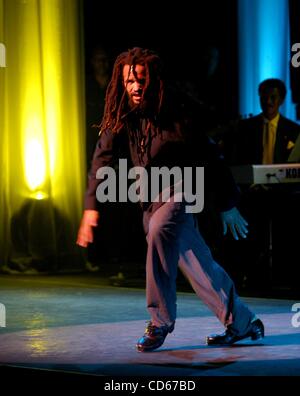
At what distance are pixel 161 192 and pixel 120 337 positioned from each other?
951 millimetres

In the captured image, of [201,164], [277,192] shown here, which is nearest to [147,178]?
[201,164]

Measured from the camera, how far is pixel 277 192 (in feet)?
24.0

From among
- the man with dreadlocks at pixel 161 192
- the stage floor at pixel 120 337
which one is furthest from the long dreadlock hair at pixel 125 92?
the stage floor at pixel 120 337

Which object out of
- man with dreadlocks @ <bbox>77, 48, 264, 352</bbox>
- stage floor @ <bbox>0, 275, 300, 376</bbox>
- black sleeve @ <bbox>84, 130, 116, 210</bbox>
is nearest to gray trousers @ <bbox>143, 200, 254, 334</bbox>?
man with dreadlocks @ <bbox>77, 48, 264, 352</bbox>

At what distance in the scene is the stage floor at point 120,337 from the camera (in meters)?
4.24

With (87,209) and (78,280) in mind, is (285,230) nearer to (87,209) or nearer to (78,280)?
(78,280)

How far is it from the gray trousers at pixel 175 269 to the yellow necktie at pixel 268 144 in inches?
125

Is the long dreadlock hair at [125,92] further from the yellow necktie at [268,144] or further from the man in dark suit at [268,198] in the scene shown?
the yellow necktie at [268,144]

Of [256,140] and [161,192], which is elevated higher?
[256,140]

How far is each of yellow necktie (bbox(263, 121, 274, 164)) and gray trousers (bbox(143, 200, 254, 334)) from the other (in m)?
3.18

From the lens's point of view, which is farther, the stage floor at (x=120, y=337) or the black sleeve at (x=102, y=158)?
the black sleeve at (x=102, y=158)

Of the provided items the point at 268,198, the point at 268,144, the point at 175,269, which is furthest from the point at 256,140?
the point at 175,269

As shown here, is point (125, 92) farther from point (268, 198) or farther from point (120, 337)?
point (268, 198)

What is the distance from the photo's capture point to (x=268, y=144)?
25.8 feet
